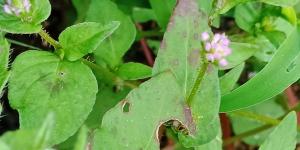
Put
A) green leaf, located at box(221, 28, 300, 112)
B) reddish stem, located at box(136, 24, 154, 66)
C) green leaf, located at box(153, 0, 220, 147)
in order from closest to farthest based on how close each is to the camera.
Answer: green leaf, located at box(153, 0, 220, 147)
green leaf, located at box(221, 28, 300, 112)
reddish stem, located at box(136, 24, 154, 66)

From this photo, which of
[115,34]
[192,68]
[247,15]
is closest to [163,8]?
[115,34]

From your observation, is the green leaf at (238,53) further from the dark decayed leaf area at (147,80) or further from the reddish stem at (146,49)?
→ the reddish stem at (146,49)

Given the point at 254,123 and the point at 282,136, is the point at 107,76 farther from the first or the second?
the point at 254,123

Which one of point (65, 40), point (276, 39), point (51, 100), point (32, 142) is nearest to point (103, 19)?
point (65, 40)

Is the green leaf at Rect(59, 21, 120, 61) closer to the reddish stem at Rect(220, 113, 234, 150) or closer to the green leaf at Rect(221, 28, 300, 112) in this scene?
the green leaf at Rect(221, 28, 300, 112)

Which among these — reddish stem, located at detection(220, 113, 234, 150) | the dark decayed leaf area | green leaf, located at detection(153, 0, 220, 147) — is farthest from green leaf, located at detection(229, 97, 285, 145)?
green leaf, located at detection(153, 0, 220, 147)

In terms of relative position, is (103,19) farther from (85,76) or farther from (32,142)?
(32,142)

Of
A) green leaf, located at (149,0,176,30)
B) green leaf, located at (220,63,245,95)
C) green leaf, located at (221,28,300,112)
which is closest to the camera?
green leaf, located at (221,28,300,112)
